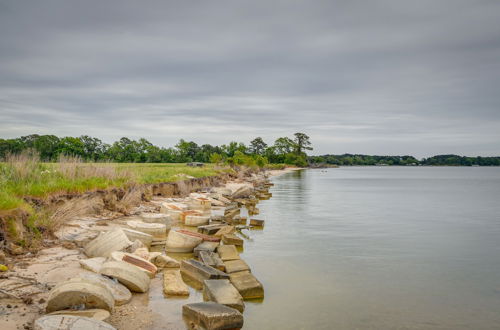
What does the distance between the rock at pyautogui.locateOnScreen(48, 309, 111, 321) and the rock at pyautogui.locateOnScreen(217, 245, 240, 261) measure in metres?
3.76

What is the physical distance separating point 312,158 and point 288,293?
17141cm

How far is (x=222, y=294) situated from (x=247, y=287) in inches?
33.4

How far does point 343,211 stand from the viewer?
2183 cm

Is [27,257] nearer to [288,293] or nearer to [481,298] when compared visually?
[288,293]

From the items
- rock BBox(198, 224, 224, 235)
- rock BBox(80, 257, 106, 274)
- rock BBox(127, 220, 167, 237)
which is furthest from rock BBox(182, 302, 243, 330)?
rock BBox(198, 224, 224, 235)

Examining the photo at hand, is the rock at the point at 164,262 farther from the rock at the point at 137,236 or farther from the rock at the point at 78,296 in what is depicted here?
the rock at the point at 78,296

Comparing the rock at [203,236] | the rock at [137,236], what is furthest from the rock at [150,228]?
the rock at [137,236]

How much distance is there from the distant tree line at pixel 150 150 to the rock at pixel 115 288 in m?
50.2

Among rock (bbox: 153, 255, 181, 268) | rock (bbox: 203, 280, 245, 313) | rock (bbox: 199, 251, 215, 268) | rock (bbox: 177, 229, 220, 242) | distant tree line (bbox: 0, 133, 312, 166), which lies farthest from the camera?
distant tree line (bbox: 0, 133, 312, 166)

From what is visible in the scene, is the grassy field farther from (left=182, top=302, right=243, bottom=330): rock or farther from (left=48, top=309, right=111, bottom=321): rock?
(left=182, top=302, right=243, bottom=330): rock

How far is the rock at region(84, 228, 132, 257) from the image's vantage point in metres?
7.83

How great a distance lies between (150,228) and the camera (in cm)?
1105

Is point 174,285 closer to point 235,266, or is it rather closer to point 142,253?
point 235,266

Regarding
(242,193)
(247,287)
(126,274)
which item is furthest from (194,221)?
(242,193)
